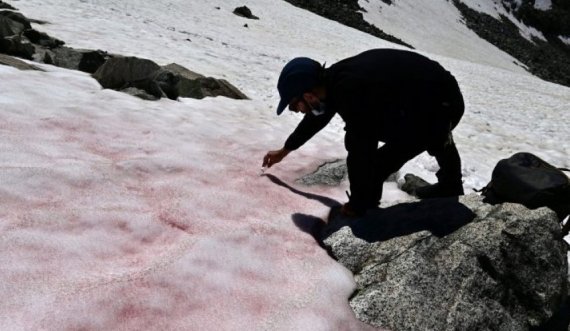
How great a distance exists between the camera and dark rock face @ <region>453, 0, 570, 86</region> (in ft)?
166

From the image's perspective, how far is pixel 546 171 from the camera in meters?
4.15

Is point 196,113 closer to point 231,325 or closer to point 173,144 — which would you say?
point 173,144

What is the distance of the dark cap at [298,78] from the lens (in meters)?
Result: 3.79

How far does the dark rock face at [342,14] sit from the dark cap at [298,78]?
3383cm

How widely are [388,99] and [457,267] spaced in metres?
1.36

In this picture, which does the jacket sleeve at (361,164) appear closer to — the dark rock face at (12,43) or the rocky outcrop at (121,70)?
the rocky outcrop at (121,70)

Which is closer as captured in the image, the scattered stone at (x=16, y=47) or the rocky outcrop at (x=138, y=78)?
the rocky outcrop at (x=138, y=78)

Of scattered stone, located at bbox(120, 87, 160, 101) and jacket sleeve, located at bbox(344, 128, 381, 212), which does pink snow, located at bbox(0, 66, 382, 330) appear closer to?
jacket sleeve, located at bbox(344, 128, 381, 212)

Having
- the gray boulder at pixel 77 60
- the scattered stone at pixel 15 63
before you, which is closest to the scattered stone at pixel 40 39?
the gray boulder at pixel 77 60

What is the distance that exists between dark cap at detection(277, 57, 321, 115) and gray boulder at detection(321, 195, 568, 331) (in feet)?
4.06

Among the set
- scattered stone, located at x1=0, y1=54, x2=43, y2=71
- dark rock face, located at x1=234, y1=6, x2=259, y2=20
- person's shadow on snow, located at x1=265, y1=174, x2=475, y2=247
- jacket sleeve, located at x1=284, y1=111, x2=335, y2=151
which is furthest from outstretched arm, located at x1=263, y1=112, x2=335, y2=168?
dark rock face, located at x1=234, y1=6, x2=259, y2=20

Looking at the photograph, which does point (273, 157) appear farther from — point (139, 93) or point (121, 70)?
point (121, 70)

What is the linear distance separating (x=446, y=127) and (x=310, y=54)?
Result: 54.8 feet

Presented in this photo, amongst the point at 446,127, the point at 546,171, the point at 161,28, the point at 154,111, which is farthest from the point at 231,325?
the point at 161,28
